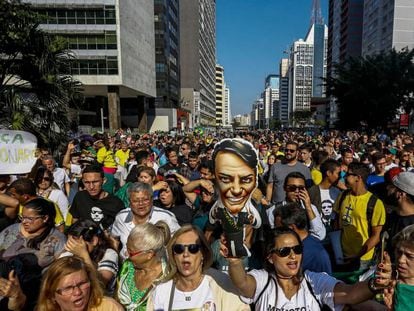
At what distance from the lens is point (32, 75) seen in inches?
318

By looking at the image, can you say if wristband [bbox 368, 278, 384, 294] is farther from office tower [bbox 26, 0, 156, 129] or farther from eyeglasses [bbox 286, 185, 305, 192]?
office tower [bbox 26, 0, 156, 129]

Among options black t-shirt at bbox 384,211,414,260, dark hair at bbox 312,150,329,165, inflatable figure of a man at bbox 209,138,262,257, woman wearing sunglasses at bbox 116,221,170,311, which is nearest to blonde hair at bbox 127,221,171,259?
woman wearing sunglasses at bbox 116,221,170,311

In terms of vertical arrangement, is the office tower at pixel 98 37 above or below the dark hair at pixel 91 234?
above

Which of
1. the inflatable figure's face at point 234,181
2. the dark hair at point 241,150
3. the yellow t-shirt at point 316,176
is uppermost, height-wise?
the dark hair at point 241,150

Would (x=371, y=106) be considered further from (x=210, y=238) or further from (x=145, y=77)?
(x=210, y=238)

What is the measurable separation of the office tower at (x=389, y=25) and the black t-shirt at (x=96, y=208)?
69347mm

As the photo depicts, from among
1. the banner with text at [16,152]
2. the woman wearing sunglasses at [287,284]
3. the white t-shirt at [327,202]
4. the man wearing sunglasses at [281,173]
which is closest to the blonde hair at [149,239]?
the woman wearing sunglasses at [287,284]

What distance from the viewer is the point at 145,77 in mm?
42969

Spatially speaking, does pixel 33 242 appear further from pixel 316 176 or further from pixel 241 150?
pixel 316 176

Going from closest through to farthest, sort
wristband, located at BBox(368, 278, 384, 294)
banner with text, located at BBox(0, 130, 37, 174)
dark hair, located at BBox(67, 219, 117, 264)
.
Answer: wristband, located at BBox(368, 278, 384, 294)
dark hair, located at BBox(67, 219, 117, 264)
banner with text, located at BBox(0, 130, 37, 174)

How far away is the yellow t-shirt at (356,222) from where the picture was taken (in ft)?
11.4

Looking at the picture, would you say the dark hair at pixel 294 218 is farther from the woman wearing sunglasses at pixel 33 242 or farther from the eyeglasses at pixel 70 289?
the woman wearing sunglasses at pixel 33 242

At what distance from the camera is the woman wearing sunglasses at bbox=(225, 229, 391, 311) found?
2.14 meters

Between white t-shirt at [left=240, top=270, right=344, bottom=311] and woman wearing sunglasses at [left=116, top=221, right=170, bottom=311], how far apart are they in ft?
2.38
